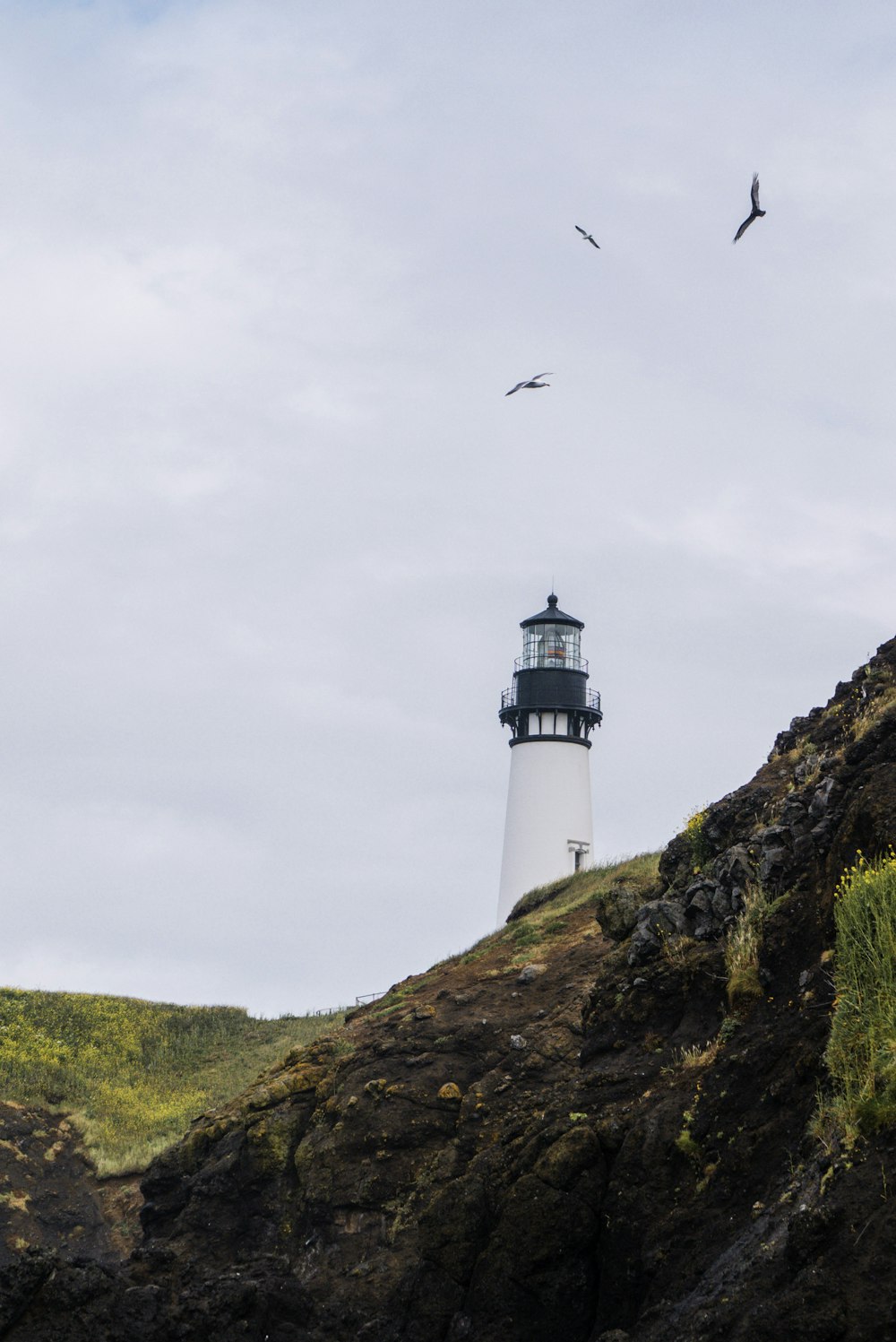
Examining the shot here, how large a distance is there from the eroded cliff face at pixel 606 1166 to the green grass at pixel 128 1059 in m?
11.2

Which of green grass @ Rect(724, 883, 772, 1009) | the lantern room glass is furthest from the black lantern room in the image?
green grass @ Rect(724, 883, 772, 1009)

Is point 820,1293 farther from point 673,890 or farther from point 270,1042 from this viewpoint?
point 270,1042

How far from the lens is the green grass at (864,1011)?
9.88m

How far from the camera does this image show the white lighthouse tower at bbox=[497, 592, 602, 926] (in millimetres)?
44219

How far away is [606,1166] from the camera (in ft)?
42.4

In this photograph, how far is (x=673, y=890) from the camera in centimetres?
1750

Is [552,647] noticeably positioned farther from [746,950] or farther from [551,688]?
[746,950]

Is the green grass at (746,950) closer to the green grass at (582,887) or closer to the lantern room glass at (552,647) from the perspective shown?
the green grass at (582,887)

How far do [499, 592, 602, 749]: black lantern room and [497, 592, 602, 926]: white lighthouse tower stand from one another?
30 millimetres

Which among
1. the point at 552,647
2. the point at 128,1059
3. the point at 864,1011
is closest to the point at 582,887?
the point at 552,647

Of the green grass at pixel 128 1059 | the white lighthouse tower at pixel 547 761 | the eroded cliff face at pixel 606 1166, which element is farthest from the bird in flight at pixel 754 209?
the white lighthouse tower at pixel 547 761

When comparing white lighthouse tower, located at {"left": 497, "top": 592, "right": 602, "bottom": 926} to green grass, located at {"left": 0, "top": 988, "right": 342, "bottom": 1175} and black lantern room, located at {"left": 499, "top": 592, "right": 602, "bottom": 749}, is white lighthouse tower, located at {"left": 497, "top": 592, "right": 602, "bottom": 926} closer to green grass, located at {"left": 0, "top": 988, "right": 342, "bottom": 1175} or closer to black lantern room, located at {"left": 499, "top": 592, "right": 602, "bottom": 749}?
black lantern room, located at {"left": 499, "top": 592, "right": 602, "bottom": 749}

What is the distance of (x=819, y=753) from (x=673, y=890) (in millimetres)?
2779

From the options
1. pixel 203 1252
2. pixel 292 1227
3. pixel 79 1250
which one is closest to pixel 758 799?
pixel 292 1227
